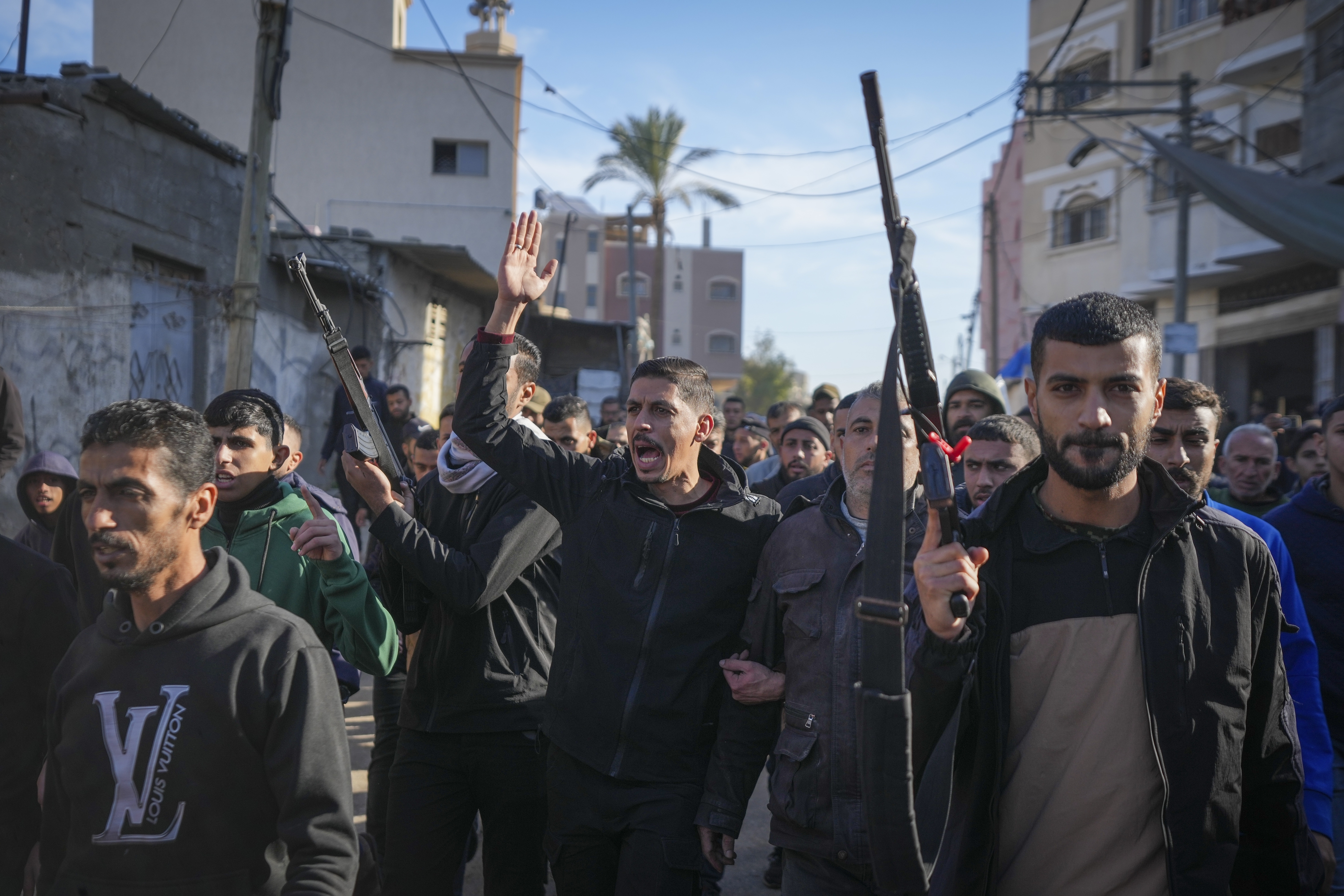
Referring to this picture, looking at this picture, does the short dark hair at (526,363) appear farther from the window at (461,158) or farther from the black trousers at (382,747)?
the window at (461,158)

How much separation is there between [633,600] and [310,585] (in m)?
1.14

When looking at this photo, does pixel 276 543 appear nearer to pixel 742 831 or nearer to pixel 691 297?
pixel 742 831

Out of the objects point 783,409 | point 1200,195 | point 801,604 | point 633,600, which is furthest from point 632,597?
point 1200,195

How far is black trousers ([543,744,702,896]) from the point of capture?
315 centimetres

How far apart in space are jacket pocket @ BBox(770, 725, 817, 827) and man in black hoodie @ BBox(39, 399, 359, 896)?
1.25m

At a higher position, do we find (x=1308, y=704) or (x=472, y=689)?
(x=1308, y=704)

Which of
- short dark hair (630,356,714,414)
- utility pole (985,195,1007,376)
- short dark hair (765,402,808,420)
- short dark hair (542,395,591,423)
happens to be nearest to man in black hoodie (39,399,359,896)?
short dark hair (630,356,714,414)

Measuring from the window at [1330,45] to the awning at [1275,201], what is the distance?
6099 mm

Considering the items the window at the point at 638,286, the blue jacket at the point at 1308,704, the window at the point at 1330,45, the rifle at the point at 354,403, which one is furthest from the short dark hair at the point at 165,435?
the window at the point at 638,286

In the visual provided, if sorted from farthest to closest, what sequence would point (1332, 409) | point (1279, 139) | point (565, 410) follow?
point (1279, 139) < point (565, 410) < point (1332, 409)

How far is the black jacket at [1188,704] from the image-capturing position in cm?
226

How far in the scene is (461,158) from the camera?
27125 millimetres

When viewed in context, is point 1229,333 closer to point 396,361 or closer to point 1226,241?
point 1226,241

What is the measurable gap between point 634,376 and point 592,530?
0.60 metres
